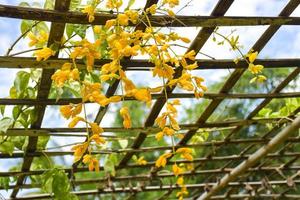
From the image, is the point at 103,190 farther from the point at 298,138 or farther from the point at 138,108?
the point at 138,108

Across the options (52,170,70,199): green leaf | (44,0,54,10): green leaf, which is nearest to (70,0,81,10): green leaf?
(44,0,54,10): green leaf

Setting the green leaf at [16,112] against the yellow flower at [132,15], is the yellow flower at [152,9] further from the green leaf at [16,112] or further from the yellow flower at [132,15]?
the green leaf at [16,112]

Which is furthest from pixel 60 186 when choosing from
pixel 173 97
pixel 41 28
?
pixel 41 28

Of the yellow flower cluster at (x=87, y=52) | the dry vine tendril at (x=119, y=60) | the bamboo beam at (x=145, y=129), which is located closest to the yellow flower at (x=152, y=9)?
the dry vine tendril at (x=119, y=60)

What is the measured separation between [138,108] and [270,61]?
16.1ft

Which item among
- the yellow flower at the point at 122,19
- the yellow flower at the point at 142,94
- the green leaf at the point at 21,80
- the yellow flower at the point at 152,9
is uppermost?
the green leaf at the point at 21,80

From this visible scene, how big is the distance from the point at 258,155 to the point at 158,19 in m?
1.36

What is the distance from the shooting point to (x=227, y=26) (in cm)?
123

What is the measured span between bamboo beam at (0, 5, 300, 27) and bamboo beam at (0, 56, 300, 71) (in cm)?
15

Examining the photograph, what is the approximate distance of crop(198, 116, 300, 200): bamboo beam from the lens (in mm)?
1936

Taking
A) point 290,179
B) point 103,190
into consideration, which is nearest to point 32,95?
point 103,190

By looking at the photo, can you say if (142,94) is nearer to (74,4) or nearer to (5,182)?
(74,4)

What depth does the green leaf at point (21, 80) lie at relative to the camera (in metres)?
1.32

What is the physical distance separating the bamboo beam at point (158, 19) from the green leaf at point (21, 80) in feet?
1.04
